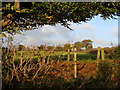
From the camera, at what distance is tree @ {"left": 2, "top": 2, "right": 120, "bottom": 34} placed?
12656 millimetres

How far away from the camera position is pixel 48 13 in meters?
14.0

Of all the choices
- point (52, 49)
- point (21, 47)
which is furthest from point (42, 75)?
point (21, 47)

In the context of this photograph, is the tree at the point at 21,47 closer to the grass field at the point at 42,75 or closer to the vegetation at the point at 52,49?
the vegetation at the point at 52,49

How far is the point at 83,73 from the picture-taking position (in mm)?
13531

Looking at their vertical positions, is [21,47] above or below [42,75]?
above

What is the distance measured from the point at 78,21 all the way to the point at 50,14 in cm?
257

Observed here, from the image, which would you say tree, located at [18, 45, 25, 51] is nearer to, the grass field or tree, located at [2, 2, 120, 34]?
the grass field

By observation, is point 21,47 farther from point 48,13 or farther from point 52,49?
point 48,13

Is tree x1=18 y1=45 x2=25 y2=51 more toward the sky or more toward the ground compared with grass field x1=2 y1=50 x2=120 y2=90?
more toward the sky

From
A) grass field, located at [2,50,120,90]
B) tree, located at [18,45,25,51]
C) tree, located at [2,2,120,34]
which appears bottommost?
grass field, located at [2,50,120,90]

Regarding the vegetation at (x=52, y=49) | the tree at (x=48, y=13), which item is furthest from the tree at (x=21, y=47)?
the tree at (x=48, y=13)

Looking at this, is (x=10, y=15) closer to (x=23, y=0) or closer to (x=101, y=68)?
(x=23, y=0)

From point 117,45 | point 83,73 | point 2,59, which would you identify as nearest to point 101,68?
point 83,73

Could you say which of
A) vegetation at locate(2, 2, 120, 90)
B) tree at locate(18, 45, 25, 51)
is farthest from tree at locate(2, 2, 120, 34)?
tree at locate(18, 45, 25, 51)
